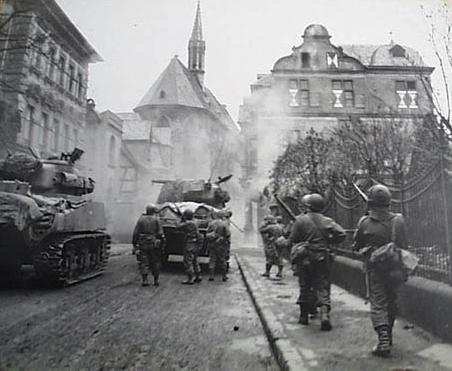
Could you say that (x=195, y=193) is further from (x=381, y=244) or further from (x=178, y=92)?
(x=178, y=92)

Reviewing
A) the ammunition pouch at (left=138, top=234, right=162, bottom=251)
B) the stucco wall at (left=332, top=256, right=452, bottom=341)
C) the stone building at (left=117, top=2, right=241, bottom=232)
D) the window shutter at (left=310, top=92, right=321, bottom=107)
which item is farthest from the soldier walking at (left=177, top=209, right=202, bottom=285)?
the stone building at (left=117, top=2, right=241, bottom=232)

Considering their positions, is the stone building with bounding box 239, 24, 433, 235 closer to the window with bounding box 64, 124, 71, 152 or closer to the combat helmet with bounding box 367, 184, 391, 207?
the window with bounding box 64, 124, 71, 152

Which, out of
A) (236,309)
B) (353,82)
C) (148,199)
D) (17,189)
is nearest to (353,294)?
(236,309)

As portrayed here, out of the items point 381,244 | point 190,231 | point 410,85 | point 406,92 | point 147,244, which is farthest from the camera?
point 410,85

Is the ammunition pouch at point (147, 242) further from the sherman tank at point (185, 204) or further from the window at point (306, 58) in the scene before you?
the window at point (306, 58)

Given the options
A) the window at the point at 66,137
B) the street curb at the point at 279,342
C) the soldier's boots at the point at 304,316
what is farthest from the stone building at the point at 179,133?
the soldier's boots at the point at 304,316

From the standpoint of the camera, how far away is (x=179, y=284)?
364 inches

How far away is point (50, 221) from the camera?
306 inches

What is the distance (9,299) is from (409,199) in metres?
6.17

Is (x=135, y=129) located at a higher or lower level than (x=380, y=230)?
higher

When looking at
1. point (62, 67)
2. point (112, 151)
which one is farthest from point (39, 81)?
point (112, 151)

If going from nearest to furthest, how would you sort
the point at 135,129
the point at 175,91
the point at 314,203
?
the point at 314,203 → the point at 135,129 → the point at 175,91

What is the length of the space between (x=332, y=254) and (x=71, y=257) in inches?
224

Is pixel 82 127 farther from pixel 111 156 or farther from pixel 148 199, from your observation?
pixel 148 199
